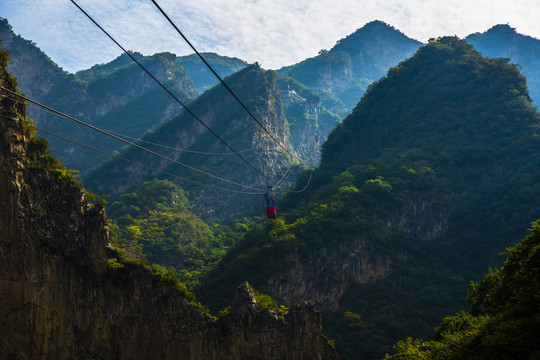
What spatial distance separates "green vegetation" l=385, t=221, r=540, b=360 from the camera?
13055 mm

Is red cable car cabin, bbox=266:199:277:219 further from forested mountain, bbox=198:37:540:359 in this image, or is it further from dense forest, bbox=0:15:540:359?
forested mountain, bbox=198:37:540:359

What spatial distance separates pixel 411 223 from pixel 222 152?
55478 millimetres

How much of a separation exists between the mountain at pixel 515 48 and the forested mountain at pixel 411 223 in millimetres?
112793

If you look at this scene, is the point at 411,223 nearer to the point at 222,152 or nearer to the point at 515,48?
the point at 222,152

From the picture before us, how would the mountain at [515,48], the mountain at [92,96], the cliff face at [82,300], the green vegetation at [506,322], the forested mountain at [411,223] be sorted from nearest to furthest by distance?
1. the green vegetation at [506,322]
2. the cliff face at [82,300]
3. the forested mountain at [411,223]
4. the mountain at [92,96]
5. the mountain at [515,48]

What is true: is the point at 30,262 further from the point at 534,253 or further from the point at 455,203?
the point at 455,203

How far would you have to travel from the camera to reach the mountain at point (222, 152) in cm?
8725

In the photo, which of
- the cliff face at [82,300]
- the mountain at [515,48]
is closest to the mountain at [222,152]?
the cliff face at [82,300]

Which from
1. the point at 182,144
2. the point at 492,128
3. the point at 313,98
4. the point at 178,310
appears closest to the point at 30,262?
the point at 178,310

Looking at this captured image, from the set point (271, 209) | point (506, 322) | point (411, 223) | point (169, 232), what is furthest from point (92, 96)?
point (506, 322)

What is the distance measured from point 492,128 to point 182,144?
2750 inches

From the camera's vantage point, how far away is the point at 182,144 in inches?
3976

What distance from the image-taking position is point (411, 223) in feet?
164

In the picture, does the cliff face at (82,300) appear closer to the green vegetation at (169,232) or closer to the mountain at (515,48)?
the green vegetation at (169,232)
